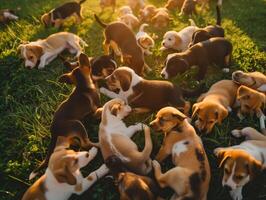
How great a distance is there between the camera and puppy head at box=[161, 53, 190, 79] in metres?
7.43

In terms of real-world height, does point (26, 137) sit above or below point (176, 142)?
below

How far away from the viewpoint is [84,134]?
609cm

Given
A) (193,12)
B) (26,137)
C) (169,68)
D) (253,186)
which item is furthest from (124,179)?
(193,12)

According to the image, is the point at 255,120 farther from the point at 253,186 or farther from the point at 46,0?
the point at 46,0

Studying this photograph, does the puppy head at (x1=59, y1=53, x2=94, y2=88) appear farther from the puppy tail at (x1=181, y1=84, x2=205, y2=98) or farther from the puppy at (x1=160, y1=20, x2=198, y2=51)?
the puppy at (x1=160, y1=20, x2=198, y2=51)

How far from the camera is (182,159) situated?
5.31 meters

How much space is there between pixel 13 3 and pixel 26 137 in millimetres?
8722

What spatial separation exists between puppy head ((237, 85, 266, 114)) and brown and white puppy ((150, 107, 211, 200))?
1318mm

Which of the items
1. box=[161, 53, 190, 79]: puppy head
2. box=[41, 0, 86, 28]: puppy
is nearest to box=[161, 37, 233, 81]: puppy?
box=[161, 53, 190, 79]: puppy head

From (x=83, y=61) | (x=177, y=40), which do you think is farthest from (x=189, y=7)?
(x=83, y=61)

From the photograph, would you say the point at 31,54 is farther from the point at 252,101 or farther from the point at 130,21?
the point at 252,101

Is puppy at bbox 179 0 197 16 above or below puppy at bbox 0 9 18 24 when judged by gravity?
above

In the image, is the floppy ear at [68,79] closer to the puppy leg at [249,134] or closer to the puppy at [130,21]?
Result: the puppy leg at [249,134]

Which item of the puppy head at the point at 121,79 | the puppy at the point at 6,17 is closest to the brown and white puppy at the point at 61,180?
the puppy head at the point at 121,79
